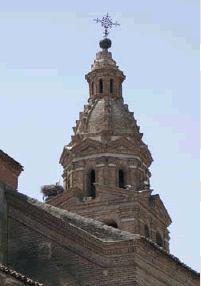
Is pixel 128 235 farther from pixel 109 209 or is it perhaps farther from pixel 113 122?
pixel 113 122

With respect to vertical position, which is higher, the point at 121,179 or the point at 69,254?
the point at 121,179

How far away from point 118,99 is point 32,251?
29177mm

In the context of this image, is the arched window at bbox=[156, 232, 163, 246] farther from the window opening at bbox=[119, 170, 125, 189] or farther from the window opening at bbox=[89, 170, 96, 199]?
the window opening at bbox=[89, 170, 96, 199]

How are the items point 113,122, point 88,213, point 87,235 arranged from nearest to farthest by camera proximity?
1. point 87,235
2. point 88,213
3. point 113,122


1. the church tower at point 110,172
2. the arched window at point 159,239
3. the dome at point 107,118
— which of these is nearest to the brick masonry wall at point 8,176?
the church tower at point 110,172

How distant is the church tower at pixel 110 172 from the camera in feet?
147

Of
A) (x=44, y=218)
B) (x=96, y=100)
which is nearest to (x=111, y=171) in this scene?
(x=96, y=100)

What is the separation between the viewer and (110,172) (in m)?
45.5

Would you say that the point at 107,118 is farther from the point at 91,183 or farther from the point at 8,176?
the point at 8,176

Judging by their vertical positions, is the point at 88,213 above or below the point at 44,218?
above

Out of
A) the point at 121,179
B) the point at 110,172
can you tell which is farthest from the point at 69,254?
the point at 121,179

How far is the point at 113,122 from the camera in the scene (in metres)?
47.7

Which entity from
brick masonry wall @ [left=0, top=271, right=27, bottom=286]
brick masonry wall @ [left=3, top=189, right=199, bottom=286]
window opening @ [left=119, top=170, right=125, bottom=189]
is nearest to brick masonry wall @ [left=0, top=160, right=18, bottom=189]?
brick masonry wall @ [left=3, top=189, right=199, bottom=286]

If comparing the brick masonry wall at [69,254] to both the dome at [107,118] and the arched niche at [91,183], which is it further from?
the dome at [107,118]
